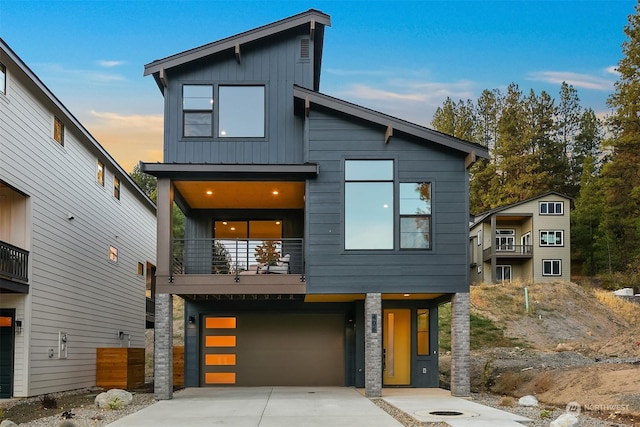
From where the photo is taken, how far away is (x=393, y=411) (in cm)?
1338

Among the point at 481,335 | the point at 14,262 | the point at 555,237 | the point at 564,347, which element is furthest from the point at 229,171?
the point at 555,237

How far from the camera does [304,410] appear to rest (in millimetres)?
13516

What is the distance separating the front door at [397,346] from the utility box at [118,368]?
25.1 ft

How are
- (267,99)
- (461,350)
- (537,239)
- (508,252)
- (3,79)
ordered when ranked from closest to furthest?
(3,79), (461,350), (267,99), (537,239), (508,252)

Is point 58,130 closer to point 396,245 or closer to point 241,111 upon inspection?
point 241,111

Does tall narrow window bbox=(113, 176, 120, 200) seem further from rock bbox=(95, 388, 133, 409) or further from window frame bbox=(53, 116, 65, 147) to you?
rock bbox=(95, 388, 133, 409)

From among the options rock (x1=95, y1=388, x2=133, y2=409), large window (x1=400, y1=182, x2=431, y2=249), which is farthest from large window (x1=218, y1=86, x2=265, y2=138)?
rock (x1=95, y1=388, x2=133, y2=409)

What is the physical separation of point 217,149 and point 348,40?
18.9 metres

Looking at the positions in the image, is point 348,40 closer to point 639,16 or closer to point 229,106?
point 229,106

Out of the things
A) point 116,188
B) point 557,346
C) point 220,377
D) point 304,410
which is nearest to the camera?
point 304,410

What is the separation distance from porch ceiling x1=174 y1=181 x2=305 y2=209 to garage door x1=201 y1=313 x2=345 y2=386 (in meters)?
3.20

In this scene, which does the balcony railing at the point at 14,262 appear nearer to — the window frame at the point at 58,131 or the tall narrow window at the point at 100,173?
the window frame at the point at 58,131

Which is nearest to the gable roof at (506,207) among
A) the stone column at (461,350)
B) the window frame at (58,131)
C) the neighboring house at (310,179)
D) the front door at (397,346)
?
the front door at (397,346)

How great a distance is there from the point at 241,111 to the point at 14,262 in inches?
249
